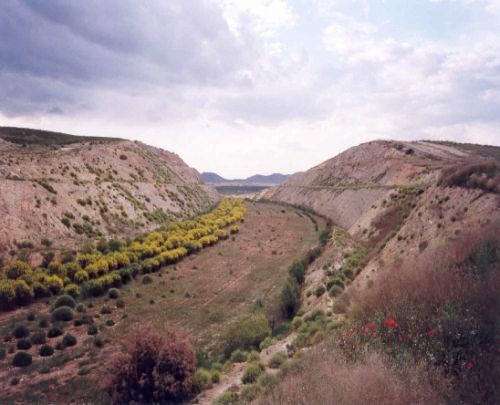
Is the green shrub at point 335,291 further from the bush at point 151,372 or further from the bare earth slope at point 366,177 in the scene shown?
the bare earth slope at point 366,177

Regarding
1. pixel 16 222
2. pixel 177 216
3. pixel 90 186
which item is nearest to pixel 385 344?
pixel 16 222

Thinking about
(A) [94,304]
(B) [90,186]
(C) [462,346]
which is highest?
(B) [90,186]

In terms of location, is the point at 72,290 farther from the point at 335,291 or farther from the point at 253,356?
the point at 335,291

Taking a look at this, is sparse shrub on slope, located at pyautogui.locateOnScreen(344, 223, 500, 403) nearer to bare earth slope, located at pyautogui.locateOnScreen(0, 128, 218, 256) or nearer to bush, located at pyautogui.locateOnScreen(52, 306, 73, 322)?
bush, located at pyautogui.locateOnScreen(52, 306, 73, 322)

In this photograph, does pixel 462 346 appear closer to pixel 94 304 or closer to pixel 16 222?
pixel 94 304

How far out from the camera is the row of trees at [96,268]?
18922 millimetres

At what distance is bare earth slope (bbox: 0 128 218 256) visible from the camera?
25812mm

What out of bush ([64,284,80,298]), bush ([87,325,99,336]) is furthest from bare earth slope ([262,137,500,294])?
bush ([64,284,80,298])

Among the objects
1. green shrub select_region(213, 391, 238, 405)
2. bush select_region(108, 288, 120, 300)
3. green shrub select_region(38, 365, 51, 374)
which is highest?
green shrub select_region(213, 391, 238, 405)

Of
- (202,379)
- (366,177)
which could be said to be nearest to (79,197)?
(202,379)

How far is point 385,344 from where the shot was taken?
283 inches

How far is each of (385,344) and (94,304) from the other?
1788cm

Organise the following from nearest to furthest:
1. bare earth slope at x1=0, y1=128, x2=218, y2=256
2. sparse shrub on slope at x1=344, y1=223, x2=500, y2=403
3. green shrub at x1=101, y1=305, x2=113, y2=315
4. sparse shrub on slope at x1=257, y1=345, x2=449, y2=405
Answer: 1. sparse shrub on slope at x1=257, y1=345, x2=449, y2=405
2. sparse shrub on slope at x1=344, y1=223, x2=500, y2=403
3. green shrub at x1=101, y1=305, x2=113, y2=315
4. bare earth slope at x1=0, y1=128, x2=218, y2=256

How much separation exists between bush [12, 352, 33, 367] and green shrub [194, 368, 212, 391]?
7308 mm
